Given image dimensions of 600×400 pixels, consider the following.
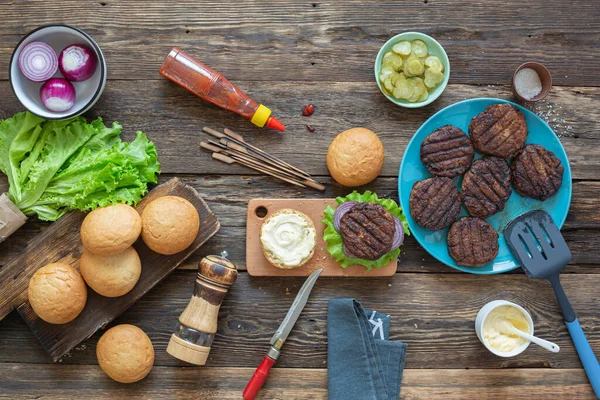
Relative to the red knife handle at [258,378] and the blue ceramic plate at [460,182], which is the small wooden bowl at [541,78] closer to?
the blue ceramic plate at [460,182]

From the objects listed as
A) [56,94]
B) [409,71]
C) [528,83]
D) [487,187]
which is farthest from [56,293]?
[528,83]

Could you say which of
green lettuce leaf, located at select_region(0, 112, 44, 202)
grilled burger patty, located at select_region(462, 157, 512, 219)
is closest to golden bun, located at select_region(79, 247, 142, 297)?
green lettuce leaf, located at select_region(0, 112, 44, 202)

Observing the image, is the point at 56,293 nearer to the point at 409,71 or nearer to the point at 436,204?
the point at 436,204

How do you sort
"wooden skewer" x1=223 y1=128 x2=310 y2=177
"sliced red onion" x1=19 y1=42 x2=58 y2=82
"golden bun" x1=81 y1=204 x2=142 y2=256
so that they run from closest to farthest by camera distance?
1. "golden bun" x1=81 y1=204 x2=142 y2=256
2. "sliced red onion" x1=19 y1=42 x2=58 y2=82
3. "wooden skewer" x1=223 y1=128 x2=310 y2=177

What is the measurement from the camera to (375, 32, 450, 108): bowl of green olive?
2504 millimetres

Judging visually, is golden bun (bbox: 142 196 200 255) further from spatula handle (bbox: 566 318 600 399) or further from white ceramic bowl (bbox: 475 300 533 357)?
spatula handle (bbox: 566 318 600 399)

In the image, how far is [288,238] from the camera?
244 cm

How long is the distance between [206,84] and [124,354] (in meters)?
1.23

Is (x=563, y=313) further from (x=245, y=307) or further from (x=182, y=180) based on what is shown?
(x=182, y=180)

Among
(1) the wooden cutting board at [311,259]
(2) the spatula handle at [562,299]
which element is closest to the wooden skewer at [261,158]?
(1) the wooden cutting board at [311,259]

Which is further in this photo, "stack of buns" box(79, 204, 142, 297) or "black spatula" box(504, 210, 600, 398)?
"black spatula" box(504, 210, 600, 398)

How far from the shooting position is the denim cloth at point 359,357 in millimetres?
2490

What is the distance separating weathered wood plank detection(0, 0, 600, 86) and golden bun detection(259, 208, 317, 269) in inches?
A: 26.0

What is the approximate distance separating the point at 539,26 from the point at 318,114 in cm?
114
